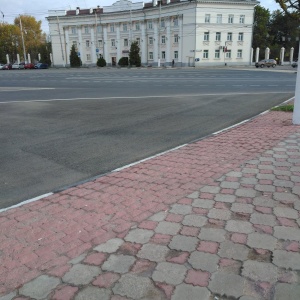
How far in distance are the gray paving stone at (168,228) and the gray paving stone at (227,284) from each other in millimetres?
775

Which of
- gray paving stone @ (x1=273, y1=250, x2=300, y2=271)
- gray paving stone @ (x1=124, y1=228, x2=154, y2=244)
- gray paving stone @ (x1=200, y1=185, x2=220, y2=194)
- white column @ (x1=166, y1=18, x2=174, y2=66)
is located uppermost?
white column @ (x1=166, y1=18, x2=174, y2=66)

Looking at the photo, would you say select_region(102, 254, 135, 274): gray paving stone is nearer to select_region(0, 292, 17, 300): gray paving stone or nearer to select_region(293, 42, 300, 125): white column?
select_region(0, 292, 17, 300): gray paving stone

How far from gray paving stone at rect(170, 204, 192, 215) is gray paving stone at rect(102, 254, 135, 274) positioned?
98cm

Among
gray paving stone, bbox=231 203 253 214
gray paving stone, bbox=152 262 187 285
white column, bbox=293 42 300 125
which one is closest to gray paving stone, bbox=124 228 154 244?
gray paving stone, bbox=152 262 187 285

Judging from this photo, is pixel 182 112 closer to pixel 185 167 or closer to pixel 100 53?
pixel 185 167

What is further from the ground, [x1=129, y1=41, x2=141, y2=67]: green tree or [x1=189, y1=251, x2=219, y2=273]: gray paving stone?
[x1=129, y1=41, x2=141, y2=67]: green tree

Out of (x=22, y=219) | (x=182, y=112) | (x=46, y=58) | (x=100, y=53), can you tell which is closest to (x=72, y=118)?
(x=182, y=112)

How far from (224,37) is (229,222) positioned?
6952 centimetres

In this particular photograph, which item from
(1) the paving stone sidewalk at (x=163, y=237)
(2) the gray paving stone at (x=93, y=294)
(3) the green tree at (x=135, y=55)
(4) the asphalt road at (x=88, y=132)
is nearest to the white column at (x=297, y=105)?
(4) the asphalt road at (x=88, y=132)

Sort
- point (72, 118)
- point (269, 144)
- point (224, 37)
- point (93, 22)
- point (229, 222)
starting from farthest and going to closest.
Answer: point (93, 22), point (224, 37), point (72, 118), point (269, 144), point (229, 222)

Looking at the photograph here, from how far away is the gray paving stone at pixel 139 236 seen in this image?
10.6ft

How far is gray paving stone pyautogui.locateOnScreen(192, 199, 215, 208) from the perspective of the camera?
394 cm

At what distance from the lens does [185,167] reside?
5.31m

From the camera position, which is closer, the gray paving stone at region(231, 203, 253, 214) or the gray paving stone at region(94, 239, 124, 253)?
the gray paving stone at region(94, 239, 124, 253)
